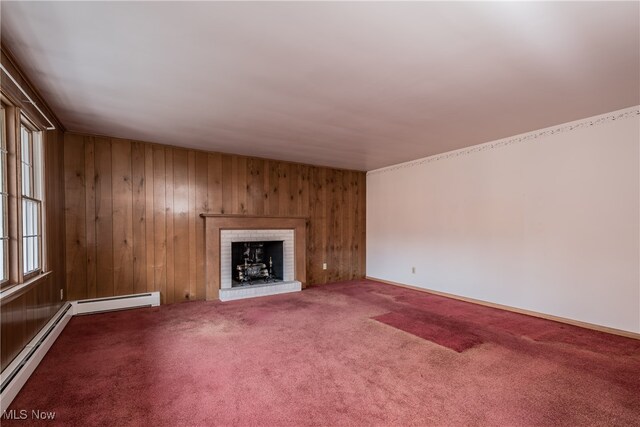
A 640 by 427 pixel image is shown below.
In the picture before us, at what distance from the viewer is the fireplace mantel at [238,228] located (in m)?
4.67

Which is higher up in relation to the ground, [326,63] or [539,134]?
[326,63]

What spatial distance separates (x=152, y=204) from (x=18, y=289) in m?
2.26

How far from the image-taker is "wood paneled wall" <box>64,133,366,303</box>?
394 cm

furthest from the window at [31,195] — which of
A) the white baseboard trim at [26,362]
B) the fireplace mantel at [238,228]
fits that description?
the fireplace mantel at [238,228]

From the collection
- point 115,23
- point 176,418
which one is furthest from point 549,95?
point 176,418

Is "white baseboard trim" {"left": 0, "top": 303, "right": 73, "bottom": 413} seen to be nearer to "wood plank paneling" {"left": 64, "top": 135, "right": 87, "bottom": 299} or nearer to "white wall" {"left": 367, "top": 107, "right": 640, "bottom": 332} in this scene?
"wood plank paneling" {"left": 64, "top": 135, "right": 87, "bottom": 299}

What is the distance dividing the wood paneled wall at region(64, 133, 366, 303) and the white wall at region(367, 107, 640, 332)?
7.17 ft

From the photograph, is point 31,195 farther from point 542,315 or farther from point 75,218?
point 542,315

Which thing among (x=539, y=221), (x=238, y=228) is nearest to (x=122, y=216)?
(x=238, y=228)

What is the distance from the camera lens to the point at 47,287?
9.95ft

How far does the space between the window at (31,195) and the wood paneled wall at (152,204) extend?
999 millimetres

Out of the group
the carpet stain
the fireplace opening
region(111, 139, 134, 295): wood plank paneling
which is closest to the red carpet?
Result: the carpet stain

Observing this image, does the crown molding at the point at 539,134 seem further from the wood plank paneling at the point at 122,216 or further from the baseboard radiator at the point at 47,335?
the baseboard radiator at the point at 47,335

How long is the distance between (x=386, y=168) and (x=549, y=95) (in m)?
3.35
